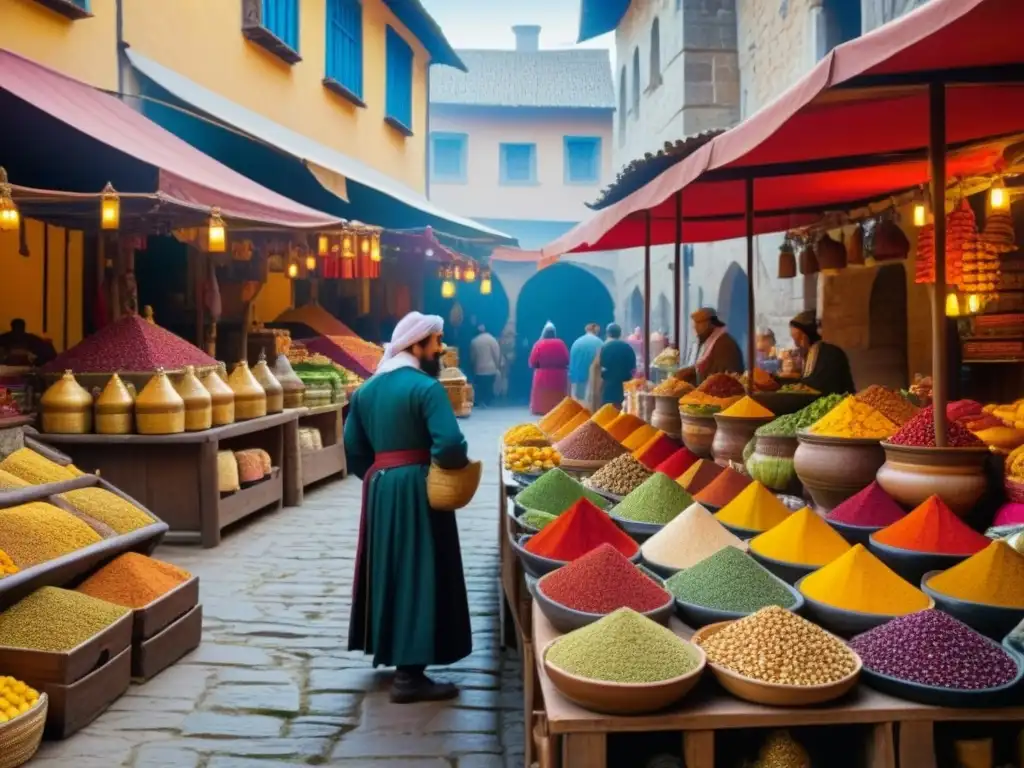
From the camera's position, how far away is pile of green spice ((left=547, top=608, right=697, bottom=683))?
235cm

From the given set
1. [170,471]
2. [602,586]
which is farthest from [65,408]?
[602,586]

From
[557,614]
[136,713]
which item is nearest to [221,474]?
[136,713]

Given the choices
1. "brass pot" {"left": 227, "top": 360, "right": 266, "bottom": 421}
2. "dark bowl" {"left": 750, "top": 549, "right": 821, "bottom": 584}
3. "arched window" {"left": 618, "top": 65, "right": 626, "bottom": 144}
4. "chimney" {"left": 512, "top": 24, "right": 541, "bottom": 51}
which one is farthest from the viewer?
"chimney" {"left": 512, "top": 24, "right": 541, "bottom": 51}

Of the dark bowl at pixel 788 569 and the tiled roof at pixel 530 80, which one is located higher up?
the tiled roof at pixel 530 80

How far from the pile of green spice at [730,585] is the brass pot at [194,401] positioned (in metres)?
4.61

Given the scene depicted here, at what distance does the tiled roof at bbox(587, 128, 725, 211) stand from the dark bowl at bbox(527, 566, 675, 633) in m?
3.83

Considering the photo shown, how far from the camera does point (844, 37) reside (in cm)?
1095

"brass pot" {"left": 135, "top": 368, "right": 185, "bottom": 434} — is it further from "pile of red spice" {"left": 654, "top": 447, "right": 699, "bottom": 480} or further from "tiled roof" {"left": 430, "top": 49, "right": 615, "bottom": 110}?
"tiled roof" {"left": 430, "top": 49, "right": 615, "bottom": 110}

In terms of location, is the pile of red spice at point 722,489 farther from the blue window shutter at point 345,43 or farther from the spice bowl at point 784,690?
the blue window shutter at point 345,43

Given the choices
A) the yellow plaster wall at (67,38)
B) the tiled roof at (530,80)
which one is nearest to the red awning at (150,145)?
the yellow plaster wall at (67,38)

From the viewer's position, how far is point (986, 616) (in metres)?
2.71

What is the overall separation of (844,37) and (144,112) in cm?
690

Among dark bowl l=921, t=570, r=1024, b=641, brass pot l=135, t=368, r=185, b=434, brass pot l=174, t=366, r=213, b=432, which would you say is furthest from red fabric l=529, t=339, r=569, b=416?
dark bowl l=921, t=570, r=1024, b=641

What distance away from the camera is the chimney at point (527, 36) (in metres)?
33.5
